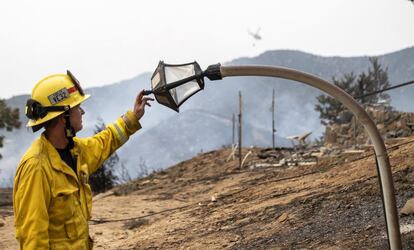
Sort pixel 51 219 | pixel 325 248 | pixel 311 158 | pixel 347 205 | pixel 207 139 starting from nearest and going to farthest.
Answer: pixel 51 219, pixel 325 248, pixel 347 205, pixel 311 158, pixel 207 139

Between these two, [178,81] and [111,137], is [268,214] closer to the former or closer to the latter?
[111,137]

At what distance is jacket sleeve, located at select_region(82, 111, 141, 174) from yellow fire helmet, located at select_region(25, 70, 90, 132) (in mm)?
258

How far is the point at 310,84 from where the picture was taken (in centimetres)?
273

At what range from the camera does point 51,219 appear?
9.10 ft

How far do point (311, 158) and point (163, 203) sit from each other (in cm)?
390

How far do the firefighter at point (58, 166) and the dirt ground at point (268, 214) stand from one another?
8.46 feet

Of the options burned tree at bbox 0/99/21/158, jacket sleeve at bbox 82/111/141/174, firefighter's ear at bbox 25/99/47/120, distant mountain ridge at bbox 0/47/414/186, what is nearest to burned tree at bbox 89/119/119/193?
burned tree at bbox 0/99/21/158

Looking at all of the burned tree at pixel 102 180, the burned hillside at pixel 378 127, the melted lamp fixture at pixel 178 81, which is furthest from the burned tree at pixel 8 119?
the melted lamp fixture at pixel 178 81

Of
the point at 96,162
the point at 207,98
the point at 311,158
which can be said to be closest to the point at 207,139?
the point at 207,98

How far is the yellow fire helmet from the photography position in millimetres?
2949

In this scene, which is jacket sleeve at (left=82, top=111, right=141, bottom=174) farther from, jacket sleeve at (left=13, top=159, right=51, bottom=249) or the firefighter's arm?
jacket sleeve at (left=13, top=159, right=51, bottom=249)

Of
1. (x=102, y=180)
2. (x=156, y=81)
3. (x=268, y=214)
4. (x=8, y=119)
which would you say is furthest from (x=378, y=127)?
(x=156, y=81)

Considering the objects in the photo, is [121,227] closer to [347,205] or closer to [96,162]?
[347,205]

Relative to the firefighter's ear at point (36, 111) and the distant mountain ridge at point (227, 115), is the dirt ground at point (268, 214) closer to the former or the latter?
the firefighter's ear at point (36, 111)
